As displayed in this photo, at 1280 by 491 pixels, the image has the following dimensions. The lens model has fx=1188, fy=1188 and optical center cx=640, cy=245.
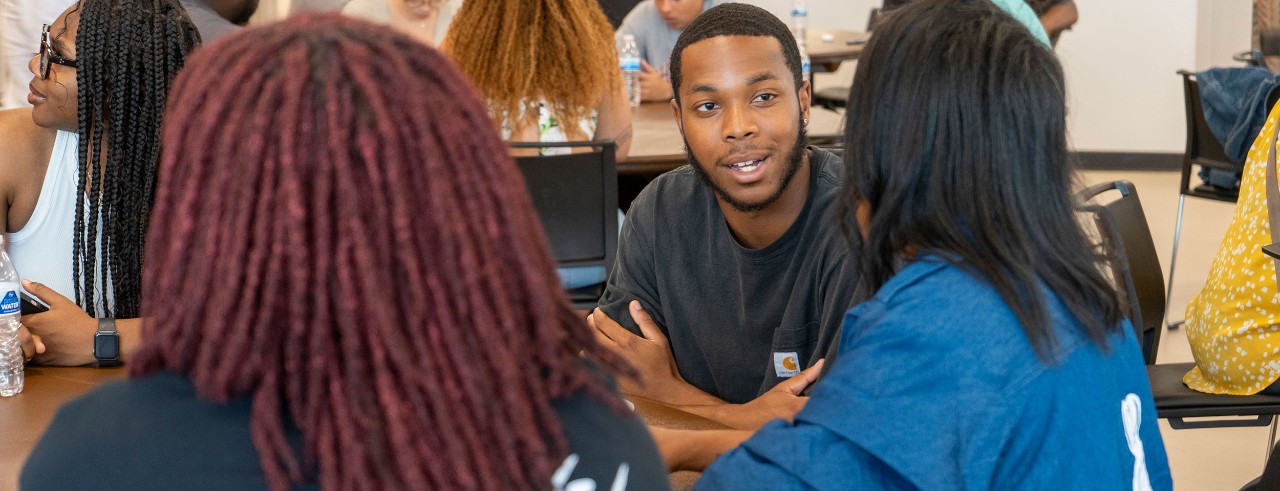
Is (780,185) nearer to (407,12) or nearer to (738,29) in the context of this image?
(738,29)

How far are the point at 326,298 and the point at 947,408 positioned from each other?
63 centimetres

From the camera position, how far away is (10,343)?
168 centimetres

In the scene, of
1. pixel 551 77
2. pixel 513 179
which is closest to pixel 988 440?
pixel 513 179

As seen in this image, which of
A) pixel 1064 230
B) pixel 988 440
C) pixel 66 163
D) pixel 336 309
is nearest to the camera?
pixel 336 309

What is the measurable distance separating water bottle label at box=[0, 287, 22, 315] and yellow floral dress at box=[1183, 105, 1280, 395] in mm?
2120

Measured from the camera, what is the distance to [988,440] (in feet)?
3.76

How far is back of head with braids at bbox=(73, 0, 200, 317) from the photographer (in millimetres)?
2070

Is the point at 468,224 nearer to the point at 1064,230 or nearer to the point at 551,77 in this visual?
the point at 1064,230

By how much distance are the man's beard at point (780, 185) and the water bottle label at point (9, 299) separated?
1.08m

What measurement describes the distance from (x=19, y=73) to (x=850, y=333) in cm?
300

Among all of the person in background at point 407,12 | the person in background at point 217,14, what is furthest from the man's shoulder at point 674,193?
the person in background at point 407,12

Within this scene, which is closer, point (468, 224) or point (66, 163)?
point (468, 224)

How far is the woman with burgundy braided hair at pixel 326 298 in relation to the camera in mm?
799

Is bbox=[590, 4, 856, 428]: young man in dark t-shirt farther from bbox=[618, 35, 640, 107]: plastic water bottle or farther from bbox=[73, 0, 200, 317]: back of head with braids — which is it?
bbox=[618, 35, 640, 107]: plastic water bottle
